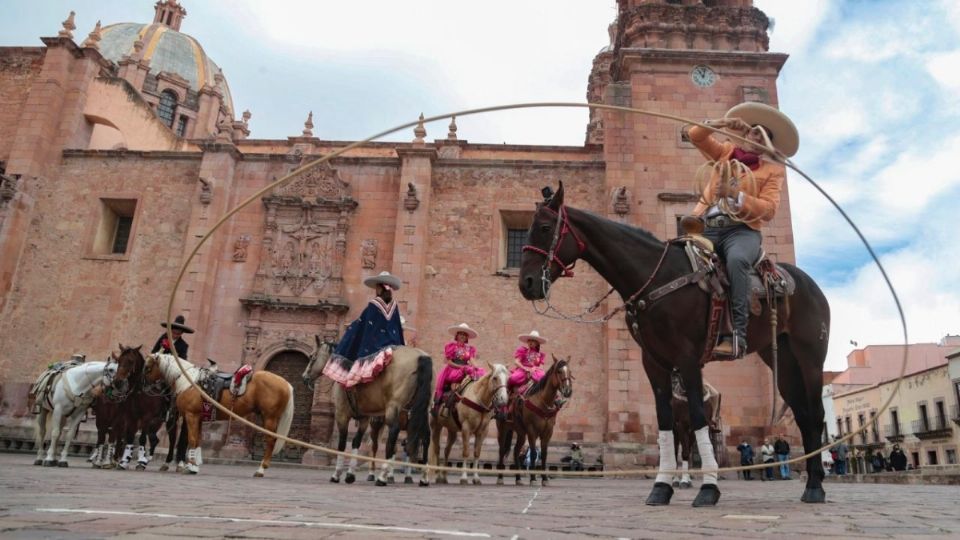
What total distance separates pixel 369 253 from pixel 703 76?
12.8 metres

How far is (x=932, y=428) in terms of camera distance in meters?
37.1

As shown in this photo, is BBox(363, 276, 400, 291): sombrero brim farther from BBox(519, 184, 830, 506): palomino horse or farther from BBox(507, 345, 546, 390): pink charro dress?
BBox(519, 184, 830, 506): palomino horse

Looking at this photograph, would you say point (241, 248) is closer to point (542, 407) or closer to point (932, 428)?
point (542, 407)

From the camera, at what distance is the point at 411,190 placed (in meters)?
20.8

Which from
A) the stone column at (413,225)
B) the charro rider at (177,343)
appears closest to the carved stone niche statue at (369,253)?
the stone column at (413,225)

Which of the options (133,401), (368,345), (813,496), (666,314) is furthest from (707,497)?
(133,401)

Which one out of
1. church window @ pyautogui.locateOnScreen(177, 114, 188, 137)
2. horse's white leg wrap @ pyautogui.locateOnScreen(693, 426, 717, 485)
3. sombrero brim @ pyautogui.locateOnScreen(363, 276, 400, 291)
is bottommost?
horse's white leg wrap @ pyautogui.locateOnScreen(693, 426, 717, 485)

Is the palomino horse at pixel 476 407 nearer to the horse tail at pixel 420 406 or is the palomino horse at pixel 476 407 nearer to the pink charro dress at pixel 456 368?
the pink charro dress at pixel 456 368

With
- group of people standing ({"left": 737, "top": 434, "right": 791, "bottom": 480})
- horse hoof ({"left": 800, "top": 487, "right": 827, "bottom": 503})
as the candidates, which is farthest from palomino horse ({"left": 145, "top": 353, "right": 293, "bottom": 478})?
group of people standing ({"left": 737, "top": 434, "right": 791, "bottom": 480})

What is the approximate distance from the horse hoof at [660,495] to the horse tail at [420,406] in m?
4.74

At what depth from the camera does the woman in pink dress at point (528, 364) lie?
12.1 meters

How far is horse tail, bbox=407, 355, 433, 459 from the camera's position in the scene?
930 centimetres

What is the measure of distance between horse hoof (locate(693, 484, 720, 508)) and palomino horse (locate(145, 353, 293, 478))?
7.56 metres

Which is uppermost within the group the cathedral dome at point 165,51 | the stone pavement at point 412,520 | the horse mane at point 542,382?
the cathedral dome at point 165,51
